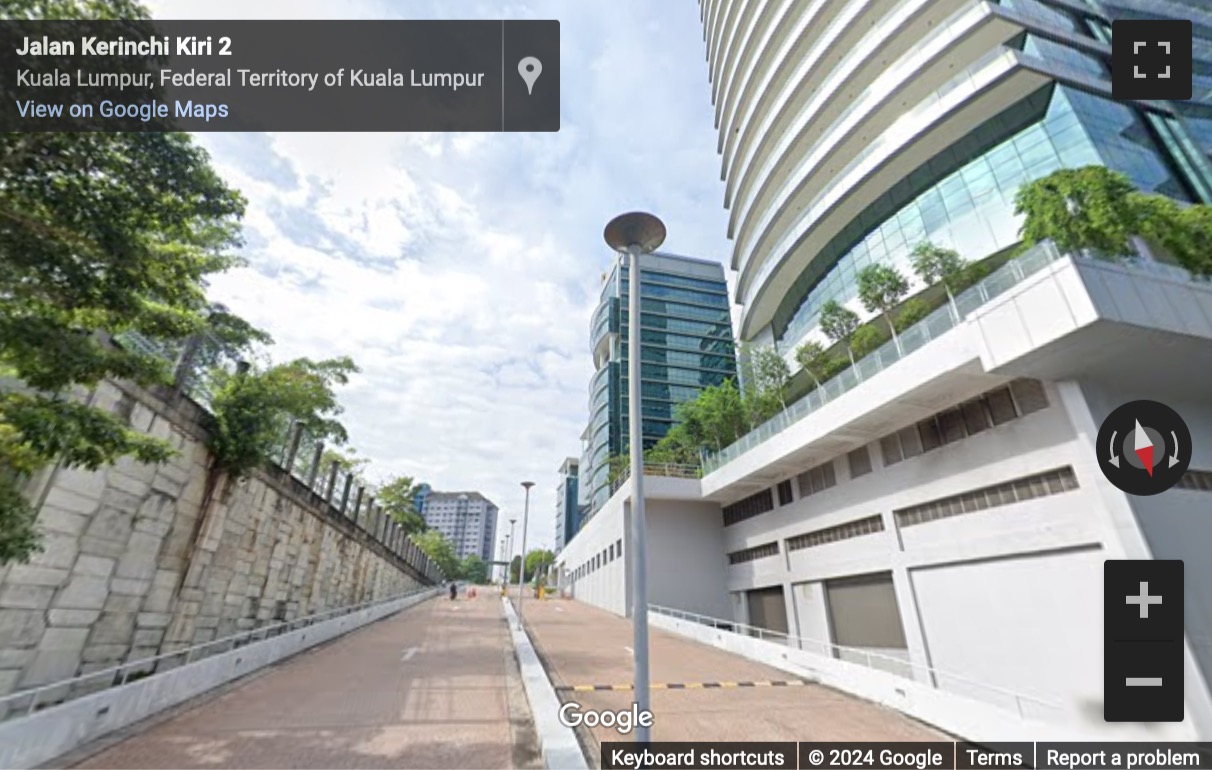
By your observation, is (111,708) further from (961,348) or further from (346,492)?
(961,348)

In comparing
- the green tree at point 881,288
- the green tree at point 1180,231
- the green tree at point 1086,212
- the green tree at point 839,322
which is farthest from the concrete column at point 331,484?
the green tree at point 1180,231

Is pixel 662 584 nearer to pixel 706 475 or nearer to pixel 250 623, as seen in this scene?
pixel 706 475

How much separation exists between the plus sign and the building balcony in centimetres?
509

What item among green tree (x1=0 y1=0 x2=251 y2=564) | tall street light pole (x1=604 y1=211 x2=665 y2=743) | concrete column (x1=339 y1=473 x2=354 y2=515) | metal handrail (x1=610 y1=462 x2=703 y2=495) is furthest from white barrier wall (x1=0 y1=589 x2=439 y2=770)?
metal handrail (x1=610 y1=462 x2=703 y2=495)

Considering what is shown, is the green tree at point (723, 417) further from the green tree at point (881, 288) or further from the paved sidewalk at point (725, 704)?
the paved sidewalk at point (725, 704)

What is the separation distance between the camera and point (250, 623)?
551 inches

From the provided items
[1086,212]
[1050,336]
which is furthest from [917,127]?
[1050,336]

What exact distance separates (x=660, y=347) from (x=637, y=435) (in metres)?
73.0

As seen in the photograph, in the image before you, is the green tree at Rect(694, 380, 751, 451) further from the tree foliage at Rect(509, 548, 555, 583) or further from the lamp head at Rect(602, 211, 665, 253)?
the tree foliage at Rect(509, 548, 555, 583)

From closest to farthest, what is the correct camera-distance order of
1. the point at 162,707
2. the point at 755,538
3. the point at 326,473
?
the point at 162,707 → the point at 326,473 → the point at 755,538

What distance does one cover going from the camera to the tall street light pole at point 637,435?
13.8 ft

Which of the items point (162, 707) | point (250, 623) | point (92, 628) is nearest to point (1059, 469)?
point (162, 707)

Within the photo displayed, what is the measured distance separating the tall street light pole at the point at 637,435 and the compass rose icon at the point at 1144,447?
43.4 ft

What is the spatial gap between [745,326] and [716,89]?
27206 mm
